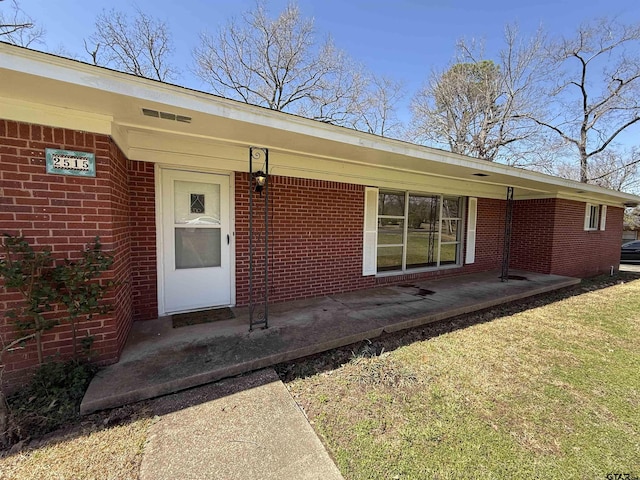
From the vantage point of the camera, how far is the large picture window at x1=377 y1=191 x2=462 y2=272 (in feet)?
20.1

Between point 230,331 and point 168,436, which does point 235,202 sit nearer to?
point 230,331

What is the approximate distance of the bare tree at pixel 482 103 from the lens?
14789 mm

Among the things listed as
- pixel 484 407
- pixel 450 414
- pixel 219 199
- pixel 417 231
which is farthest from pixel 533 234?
pixel 219 199

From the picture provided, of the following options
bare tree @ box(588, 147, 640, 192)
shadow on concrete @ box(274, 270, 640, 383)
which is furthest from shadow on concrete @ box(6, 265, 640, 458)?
bare tree @ box(588, 147, 640, 192)

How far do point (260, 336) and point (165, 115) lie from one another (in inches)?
101

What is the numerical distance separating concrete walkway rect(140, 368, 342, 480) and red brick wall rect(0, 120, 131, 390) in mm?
1122

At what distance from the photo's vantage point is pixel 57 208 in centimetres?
245

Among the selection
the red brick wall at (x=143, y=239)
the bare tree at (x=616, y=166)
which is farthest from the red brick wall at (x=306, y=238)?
the bare tree at (x=616, y=166)

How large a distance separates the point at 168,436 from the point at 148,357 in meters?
1.09

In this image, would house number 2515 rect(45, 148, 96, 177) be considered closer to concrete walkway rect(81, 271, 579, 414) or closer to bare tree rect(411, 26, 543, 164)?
concrete walkway rect(81, 271, 579, 414)

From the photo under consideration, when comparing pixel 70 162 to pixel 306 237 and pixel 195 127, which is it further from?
pixel 306 237

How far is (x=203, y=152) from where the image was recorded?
3830mm

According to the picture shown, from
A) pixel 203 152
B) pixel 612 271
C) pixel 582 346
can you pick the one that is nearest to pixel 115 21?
pixel 203 152

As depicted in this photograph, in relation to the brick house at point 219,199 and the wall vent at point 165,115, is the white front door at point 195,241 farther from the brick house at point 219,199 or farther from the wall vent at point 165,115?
the wall vent at point 165,115
